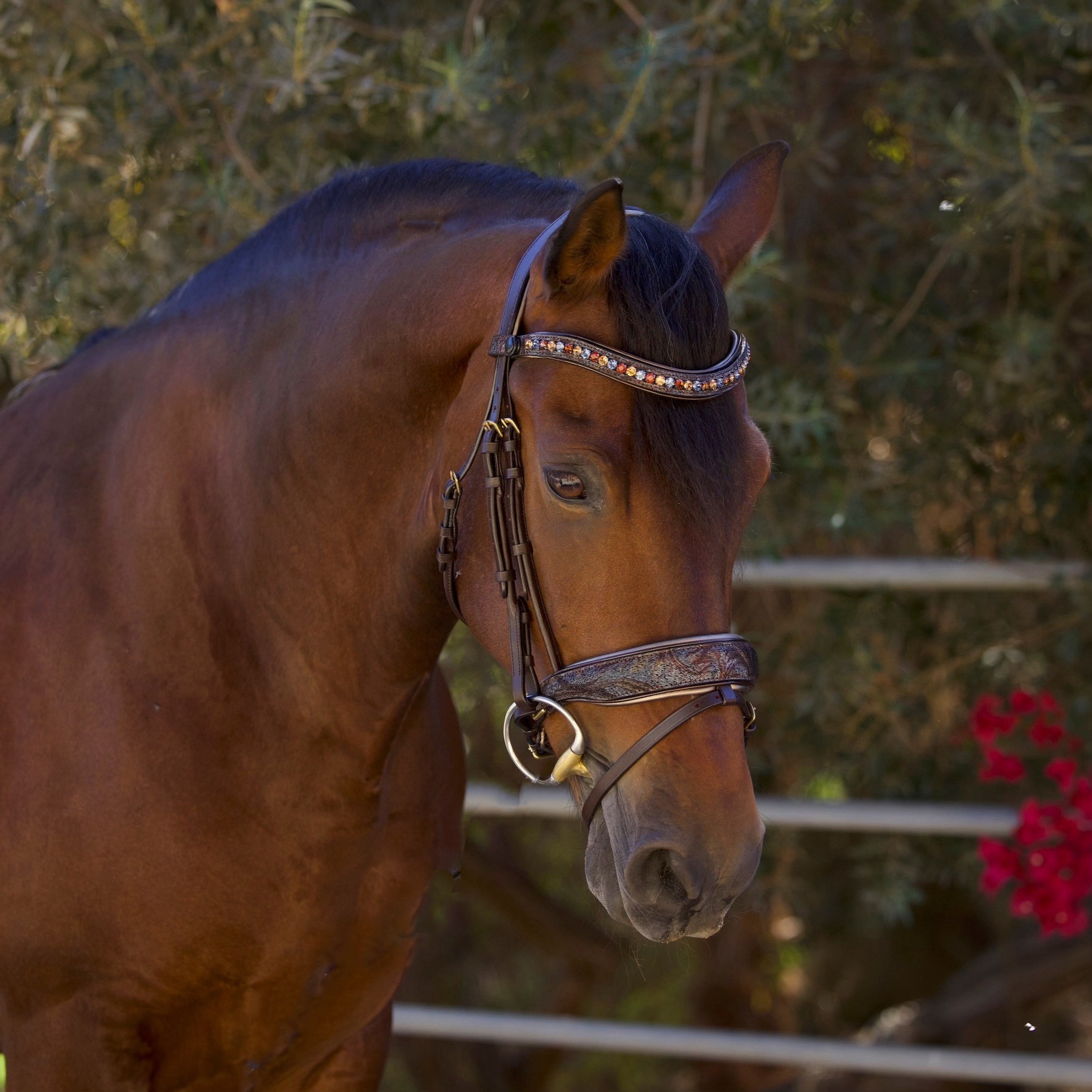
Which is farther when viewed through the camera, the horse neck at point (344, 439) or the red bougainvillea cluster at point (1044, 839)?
the red bougainvillea cluster at point (1044, 839)

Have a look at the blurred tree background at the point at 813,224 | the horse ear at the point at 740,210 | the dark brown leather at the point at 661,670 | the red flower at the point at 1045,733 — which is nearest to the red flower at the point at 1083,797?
the red flower at the point at 1045,733

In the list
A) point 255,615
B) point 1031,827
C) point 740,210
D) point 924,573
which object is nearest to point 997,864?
point 1031,827

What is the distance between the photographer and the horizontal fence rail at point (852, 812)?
2799 mm

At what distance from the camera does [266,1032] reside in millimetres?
1658

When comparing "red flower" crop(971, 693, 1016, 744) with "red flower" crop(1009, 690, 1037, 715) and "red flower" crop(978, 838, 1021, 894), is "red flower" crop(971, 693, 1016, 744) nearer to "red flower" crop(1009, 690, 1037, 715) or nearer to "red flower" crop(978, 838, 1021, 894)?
"red flower" crop(1009, 690, 1037, 715)

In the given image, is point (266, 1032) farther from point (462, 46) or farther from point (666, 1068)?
point (666, 1068)

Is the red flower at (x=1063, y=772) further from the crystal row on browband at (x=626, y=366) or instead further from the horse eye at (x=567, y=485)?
the horse eye at (x=567, y=485)

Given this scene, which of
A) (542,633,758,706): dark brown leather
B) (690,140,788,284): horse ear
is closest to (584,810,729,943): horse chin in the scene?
(542,633,758,706): dark brown leather

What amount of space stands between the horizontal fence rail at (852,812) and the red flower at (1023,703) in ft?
0.77

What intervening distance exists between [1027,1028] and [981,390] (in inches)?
56.2

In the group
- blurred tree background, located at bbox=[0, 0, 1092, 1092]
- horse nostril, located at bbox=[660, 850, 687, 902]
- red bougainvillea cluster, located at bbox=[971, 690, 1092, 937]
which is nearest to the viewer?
horse nostril, located at bbox=[660, 850, 687, 902]

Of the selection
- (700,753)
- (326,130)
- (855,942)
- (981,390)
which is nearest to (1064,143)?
(981,390)

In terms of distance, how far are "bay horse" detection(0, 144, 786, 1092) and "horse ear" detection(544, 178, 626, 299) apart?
3 cm

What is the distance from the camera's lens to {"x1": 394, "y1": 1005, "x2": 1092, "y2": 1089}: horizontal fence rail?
109 inches
